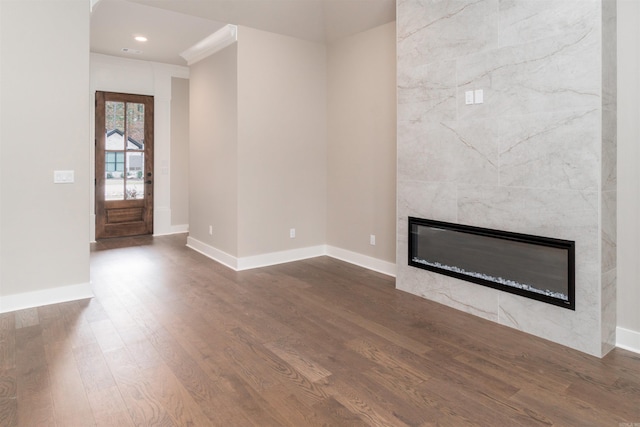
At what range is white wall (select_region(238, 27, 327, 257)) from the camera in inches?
189

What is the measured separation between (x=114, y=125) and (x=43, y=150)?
11.2 feet

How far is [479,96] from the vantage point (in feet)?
10.6

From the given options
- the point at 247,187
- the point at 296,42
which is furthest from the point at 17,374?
the point at 296,42

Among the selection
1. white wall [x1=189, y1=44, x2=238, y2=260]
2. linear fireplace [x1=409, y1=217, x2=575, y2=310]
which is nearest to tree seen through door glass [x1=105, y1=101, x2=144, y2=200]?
white wall [x1=189, y1=44, x2=238, y2=260]

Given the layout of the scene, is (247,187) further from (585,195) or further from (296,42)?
(585,195)

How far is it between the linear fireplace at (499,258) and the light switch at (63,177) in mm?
3126

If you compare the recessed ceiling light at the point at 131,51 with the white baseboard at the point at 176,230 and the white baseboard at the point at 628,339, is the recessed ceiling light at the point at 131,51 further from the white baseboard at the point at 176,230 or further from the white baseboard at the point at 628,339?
the white baseboard at the point at 628,339

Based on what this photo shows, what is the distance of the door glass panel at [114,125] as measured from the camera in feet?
21.5

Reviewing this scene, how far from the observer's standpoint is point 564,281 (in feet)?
9.12

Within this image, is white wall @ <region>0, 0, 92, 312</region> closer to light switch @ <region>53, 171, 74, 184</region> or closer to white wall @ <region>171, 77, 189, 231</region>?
light switch @ <region>53, 171, 74, 184</region>

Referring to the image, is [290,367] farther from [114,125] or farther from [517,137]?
[114,125]

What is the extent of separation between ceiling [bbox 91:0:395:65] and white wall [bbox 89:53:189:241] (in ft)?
3.30

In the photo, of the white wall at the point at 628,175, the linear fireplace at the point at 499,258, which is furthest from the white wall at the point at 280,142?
the white wall at the point at 628,175

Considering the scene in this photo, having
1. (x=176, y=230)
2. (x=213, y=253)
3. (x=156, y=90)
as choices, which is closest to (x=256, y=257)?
(x=213, y=253)
